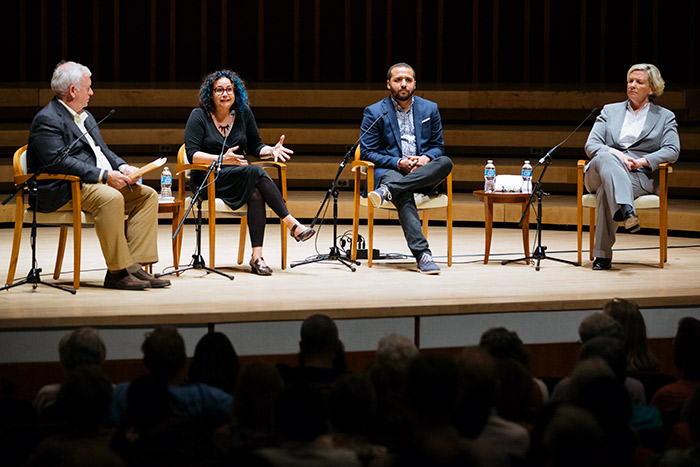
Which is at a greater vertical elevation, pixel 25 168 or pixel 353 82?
pixel 353 82

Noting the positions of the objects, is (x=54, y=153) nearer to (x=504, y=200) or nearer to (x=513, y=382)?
(x=504, y=200)

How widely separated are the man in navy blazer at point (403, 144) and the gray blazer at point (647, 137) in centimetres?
77

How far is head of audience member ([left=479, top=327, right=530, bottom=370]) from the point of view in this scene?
2319 millimetres

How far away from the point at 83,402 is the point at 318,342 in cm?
76

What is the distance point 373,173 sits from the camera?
4.20 m

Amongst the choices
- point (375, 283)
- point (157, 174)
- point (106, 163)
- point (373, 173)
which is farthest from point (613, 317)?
point (157, 174)

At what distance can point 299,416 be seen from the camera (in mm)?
1673

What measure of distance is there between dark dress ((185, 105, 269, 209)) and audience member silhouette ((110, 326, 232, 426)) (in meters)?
1.79

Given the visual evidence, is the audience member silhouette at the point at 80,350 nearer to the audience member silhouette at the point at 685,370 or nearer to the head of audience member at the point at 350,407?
the head of audience member at the point at 350,407

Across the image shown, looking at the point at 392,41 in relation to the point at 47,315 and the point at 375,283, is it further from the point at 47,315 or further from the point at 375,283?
the point at 47,315

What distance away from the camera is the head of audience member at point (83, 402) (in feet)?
5.93

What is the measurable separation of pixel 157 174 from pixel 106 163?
7.18 feet

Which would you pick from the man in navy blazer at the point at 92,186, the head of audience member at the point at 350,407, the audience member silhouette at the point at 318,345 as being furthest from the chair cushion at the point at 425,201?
the head of audience member at the point at 350,407

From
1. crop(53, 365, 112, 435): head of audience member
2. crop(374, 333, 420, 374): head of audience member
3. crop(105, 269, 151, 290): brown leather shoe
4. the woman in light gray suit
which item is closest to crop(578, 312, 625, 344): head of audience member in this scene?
crop(374, 333, 420, 374): head of audience member
